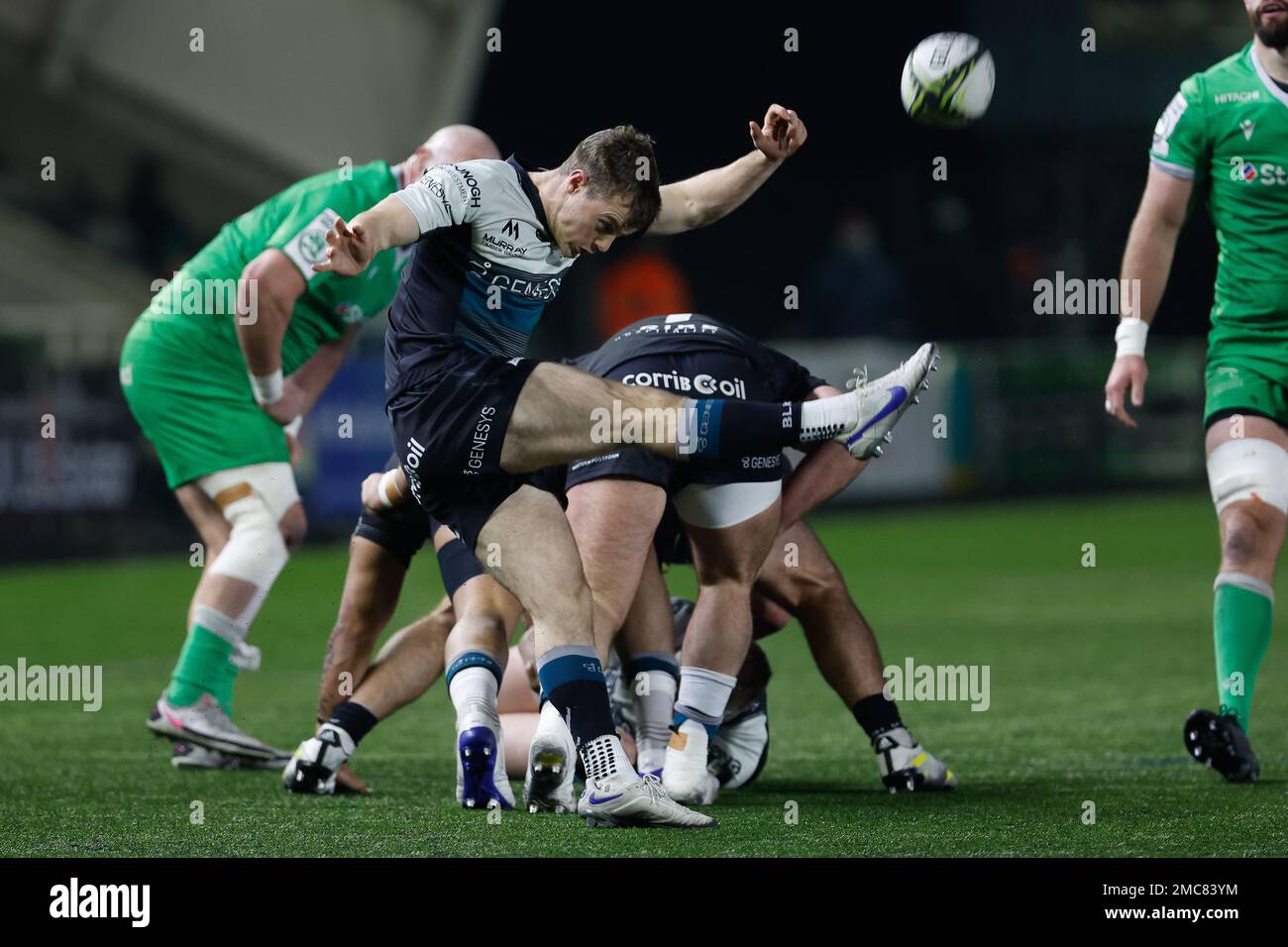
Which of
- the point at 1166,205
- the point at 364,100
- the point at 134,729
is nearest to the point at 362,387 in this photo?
the point at 364,100

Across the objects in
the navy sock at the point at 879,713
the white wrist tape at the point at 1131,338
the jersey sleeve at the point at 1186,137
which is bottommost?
the navy sock at the point at 879,713

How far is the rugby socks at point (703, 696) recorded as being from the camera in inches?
208

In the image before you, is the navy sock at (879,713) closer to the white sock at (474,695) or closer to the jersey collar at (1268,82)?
the white sock at (474,695)

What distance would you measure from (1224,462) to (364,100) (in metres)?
15.7

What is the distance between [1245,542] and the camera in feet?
19.3

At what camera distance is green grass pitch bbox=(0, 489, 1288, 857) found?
4629 millimetres

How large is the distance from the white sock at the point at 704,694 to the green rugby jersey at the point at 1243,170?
2039 mm

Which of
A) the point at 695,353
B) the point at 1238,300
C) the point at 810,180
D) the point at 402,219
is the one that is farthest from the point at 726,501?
the point at 810,180

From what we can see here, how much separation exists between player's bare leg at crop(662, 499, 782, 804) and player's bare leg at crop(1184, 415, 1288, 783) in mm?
1510

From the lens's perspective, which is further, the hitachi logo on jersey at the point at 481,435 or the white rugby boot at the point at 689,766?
the white rugby boot at the point at 689,766

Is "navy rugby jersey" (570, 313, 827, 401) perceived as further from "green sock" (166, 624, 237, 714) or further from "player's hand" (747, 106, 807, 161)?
"green sock" (166, 624, 237, 714)

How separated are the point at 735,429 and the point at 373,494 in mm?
1455

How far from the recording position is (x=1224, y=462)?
5.93 m

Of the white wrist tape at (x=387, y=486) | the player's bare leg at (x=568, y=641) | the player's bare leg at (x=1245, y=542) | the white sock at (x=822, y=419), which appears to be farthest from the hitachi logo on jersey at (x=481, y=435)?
the player's bare leg at (x=1245, y=542)
